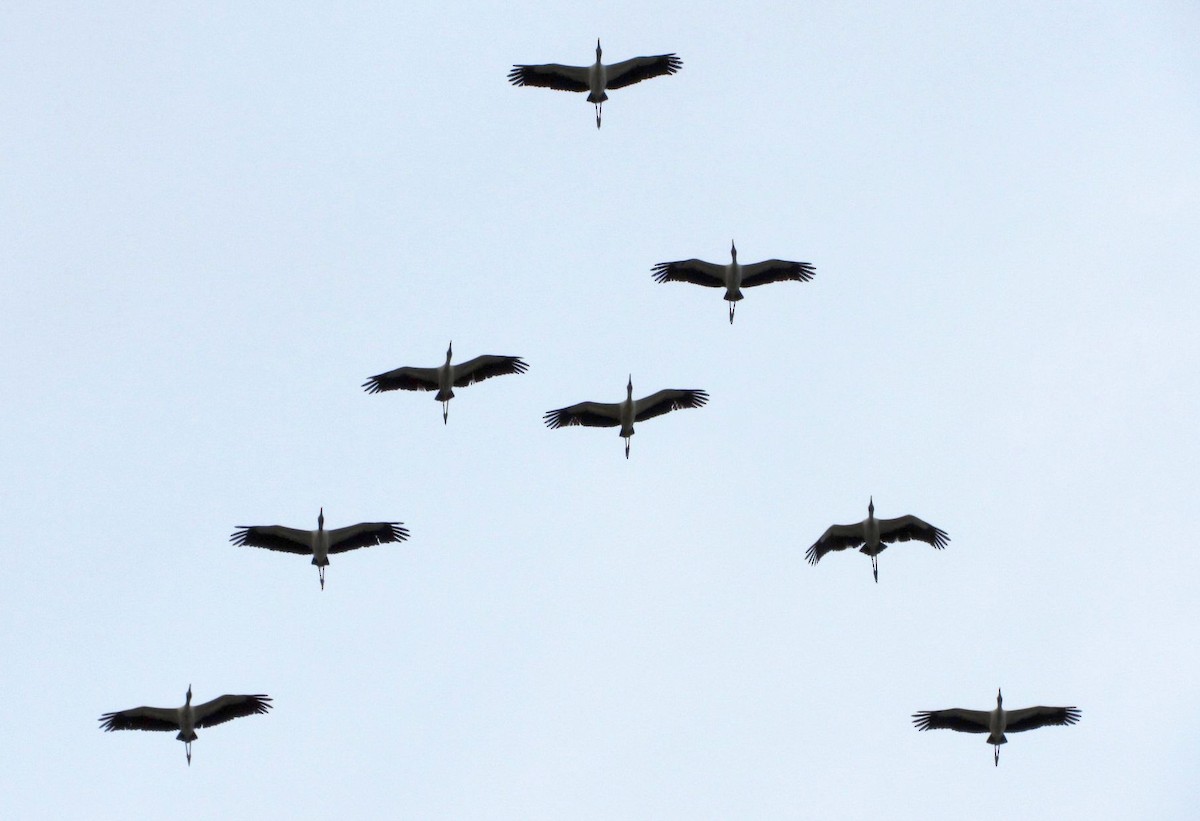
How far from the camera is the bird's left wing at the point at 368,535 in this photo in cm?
3988

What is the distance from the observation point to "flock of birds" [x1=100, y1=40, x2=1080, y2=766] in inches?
1555

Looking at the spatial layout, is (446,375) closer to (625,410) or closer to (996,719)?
(625,410)

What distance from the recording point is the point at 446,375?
134 feet

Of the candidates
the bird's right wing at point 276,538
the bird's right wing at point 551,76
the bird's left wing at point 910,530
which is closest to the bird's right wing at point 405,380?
the bird's right wing at point 276,538

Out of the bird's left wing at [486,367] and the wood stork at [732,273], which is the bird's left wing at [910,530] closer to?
the wood stork at [732,273]

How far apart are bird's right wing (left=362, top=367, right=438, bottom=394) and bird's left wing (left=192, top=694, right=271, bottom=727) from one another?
8.85m

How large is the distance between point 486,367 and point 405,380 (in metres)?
2.29

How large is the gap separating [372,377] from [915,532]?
15.6 m

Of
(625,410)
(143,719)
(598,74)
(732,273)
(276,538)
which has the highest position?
(598,74)

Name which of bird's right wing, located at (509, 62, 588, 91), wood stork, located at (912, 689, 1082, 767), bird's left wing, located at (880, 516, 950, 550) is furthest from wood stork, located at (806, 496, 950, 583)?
bird's right wing, located at (509, 62, 588, 91)

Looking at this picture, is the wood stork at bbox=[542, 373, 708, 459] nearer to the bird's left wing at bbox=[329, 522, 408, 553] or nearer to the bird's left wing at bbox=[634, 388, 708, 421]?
the bird's left wing at bbox=[634, 388, 708, 421]

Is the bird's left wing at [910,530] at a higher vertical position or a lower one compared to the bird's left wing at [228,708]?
higher

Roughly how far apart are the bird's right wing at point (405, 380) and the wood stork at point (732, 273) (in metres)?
7.01

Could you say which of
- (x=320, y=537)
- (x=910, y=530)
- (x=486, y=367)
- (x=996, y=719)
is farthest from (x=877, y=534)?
(x=320, y=537)
